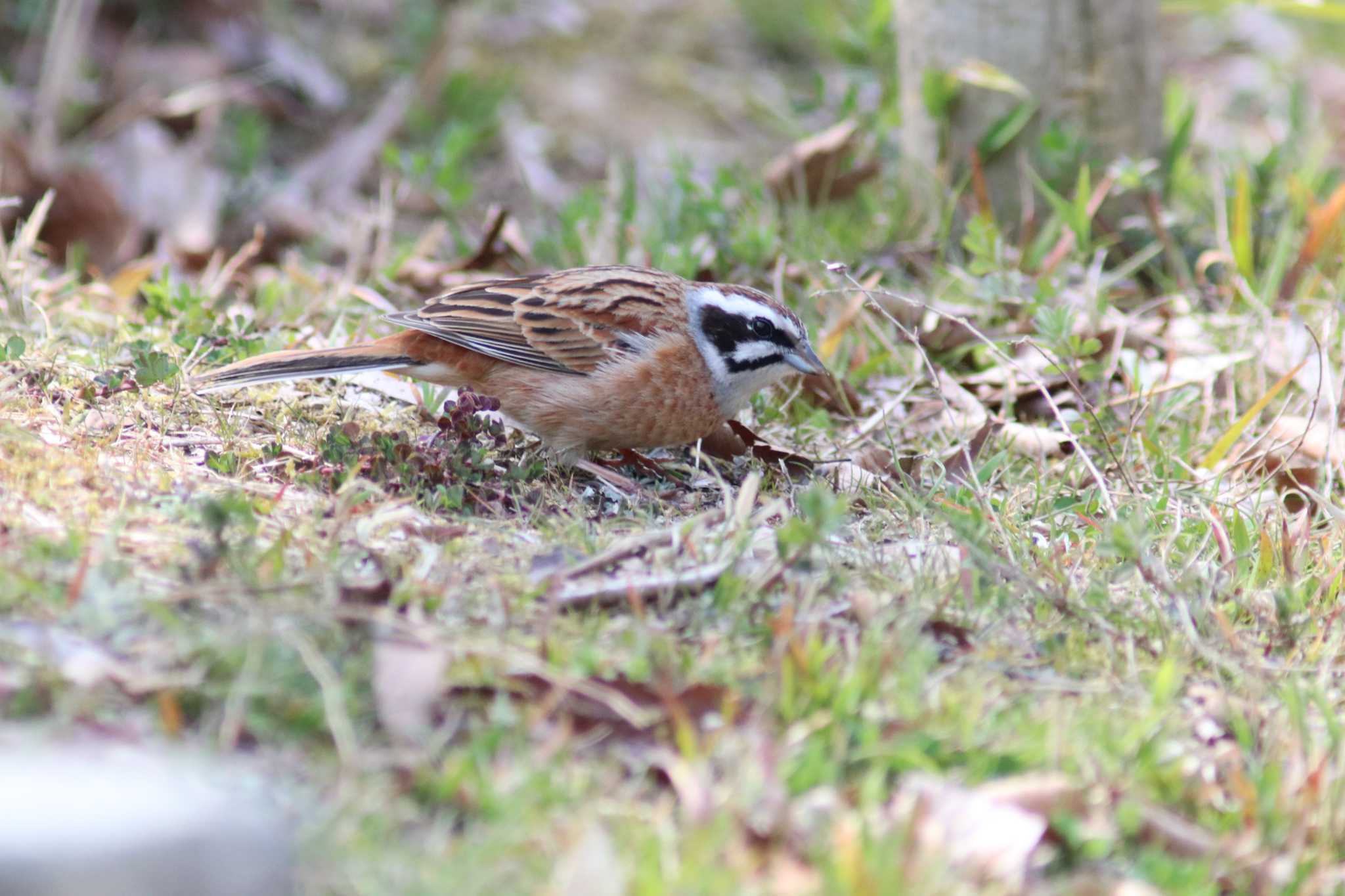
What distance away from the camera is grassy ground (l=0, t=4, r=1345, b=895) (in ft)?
8.98

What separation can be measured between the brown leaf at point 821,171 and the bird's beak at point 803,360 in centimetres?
193

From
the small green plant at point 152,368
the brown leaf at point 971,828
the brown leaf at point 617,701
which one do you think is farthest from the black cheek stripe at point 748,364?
the brown leaf at point 971,828

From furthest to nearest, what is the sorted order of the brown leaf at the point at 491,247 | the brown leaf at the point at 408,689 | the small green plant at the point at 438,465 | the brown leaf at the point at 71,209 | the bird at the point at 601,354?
the brown leaf at the point at 71,209
the brown leaf at the point at 491,247
the bird at the point at 601,354
the small green plant at the point at 438,465
the brown leaf at the point at 408,689

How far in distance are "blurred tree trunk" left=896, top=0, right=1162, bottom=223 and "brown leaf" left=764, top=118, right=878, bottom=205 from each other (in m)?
0.38

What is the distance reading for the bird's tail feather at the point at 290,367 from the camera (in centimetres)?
455

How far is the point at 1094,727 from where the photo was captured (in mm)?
3121

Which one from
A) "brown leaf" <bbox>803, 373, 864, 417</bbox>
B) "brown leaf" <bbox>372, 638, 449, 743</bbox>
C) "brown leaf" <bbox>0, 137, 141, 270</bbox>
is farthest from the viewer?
"brown leaf" <bbox>0, 137, 141, 270</bbox>

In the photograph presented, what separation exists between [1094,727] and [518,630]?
1.35 metres

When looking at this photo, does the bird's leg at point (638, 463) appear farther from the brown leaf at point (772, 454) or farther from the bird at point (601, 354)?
the brown leaf at point (772, 454)

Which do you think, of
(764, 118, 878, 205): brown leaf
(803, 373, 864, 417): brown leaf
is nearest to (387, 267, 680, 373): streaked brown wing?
(803, 373, 864, 417): brown leaf

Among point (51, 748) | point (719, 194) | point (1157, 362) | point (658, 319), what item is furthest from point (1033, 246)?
point (51, 748)

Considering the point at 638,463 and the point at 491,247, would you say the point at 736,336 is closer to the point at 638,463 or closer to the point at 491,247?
the point at 638,463

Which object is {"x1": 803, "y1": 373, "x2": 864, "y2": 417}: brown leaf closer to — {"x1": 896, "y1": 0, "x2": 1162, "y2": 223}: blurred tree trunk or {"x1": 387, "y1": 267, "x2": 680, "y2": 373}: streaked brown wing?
{"x1": 387, "y1": 267, "x2": 680, "y2": 373}: streaked brown wing

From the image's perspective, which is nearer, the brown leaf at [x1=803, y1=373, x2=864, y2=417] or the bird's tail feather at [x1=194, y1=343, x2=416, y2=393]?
the bird's tail feather at [x1=194, y1=343, x2=416, y2=393]
